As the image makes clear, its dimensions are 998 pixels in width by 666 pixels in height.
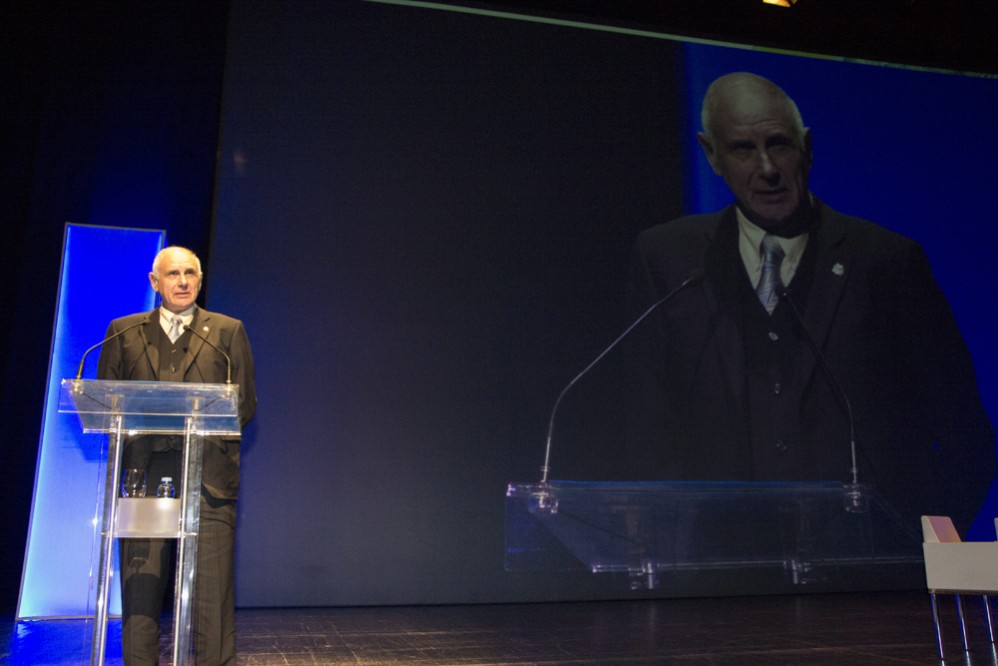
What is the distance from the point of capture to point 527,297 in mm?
4875

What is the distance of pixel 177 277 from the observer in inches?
91.8

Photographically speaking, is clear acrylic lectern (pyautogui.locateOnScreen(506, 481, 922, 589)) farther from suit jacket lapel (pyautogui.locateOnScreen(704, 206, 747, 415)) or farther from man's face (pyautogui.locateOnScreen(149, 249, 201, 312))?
man's face (pyautogui.locateOnScreen(149, 249, 201, 312))

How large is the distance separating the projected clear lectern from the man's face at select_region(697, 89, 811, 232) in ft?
12.7

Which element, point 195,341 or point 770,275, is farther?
point 770,275

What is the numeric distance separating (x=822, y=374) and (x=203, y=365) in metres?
3.71

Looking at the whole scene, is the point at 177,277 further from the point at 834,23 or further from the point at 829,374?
the point at 834,23

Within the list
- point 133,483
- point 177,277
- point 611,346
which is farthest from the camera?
point 611,346

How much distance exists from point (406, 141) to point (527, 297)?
3.54ft

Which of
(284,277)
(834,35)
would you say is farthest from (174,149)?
(834,35)

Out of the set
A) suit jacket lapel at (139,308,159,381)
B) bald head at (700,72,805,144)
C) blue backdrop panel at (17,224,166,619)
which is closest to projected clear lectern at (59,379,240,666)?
suit jacket lapel at (139,308,159,381)

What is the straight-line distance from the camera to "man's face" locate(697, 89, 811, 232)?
204 inches

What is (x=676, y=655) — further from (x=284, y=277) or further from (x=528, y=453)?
Result: (x=284, y=277)

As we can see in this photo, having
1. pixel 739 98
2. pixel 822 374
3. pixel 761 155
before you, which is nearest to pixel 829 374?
pixel 822 374

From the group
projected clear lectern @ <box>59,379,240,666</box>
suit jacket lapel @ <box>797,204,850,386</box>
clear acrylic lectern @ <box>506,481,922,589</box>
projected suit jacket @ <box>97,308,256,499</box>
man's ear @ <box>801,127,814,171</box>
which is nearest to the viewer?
projected clear lectern @ <box>59,379,240,666</box>
